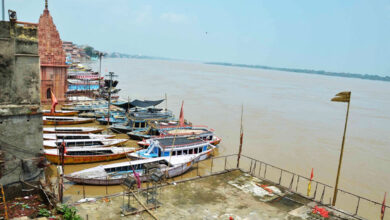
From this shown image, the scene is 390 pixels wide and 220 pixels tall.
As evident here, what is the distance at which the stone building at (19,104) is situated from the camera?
1349 centimetres

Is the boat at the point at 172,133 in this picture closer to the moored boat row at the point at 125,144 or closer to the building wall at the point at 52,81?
the moored boat row at the point at 125,144

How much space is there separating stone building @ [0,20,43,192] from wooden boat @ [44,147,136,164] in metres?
8.29

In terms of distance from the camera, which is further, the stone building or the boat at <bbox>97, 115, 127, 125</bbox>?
the boat at <bbox>97, 115, 127, 125</bbox>

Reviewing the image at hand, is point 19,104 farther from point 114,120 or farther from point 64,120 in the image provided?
point 114,120

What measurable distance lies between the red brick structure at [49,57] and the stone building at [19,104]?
27.2 metres

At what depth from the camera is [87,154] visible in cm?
2411

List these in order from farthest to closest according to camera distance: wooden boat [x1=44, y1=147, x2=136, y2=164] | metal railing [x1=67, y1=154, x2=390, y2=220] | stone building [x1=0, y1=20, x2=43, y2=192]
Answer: wooden boat [x1=44, y1=147, x2=136, y2=164] → metal railing [x1=67, y1=154, x2=390, y2=220] → stone building [x1=0, y1=20, x2=43, y2=192]

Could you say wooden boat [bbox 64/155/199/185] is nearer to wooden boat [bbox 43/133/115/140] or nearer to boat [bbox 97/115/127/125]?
wooden boat [bbox 43/133/115/140]

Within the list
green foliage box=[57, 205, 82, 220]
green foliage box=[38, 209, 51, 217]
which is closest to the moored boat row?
green foliage box=[57, 205, 82, 220]

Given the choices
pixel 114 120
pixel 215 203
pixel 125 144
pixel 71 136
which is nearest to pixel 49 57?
Answer: pixel 114 120

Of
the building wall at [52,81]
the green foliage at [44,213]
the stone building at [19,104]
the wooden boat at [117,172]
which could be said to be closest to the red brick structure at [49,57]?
the building wall at [52,81]

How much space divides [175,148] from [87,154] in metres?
7.27

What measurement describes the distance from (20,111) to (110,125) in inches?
861

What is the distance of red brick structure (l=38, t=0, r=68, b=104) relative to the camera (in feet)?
127
